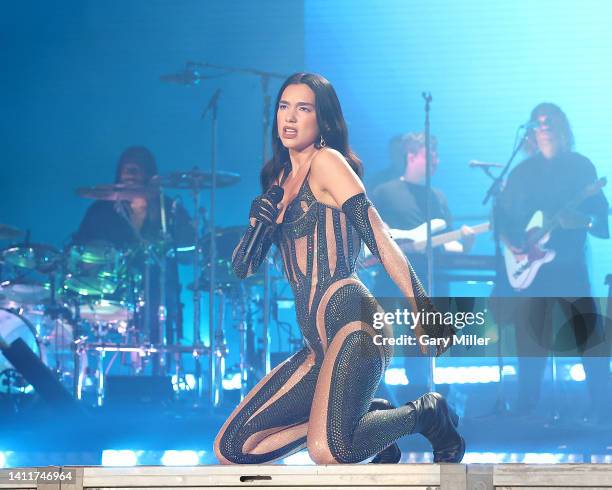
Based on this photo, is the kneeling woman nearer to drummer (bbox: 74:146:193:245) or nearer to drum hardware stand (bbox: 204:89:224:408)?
drum hardware stand (bbox: 204:89:224:408)

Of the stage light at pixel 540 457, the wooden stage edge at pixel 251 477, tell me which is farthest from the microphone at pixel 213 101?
the wooden stage edge at pixel 251 477

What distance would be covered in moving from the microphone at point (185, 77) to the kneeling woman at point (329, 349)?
1.69 meters

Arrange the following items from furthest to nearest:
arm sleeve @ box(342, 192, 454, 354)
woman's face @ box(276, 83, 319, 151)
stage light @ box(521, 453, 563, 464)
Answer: stage light @ box(521, 453, 563, 464) < woman's face @ box(276, 83, 319, 151) < arm sleeve @ box(342, 192, 454, 354)

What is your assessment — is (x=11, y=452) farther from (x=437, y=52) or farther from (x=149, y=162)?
(x=437, y=52)

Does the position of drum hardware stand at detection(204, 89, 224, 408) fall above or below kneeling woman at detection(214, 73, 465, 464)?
above

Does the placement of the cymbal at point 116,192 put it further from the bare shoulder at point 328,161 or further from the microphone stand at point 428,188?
the bare shoulder at point 328,161

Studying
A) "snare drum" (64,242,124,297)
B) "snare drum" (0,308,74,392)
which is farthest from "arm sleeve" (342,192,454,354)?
"snare drum" (0,308,74,392)

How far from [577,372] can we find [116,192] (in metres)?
2.42

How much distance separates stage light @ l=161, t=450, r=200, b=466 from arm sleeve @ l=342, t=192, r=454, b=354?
165 centimetres

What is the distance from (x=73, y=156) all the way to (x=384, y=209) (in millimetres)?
1624

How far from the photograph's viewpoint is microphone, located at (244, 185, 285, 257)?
3416 mm

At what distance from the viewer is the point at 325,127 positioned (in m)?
3.60

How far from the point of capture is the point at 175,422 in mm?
4918

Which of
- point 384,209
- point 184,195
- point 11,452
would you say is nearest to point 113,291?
point 184,195
